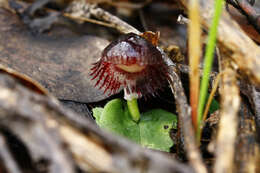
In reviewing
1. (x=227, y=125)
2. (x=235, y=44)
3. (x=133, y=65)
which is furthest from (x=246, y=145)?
(x=133, y=65)

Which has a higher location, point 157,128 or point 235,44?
point 235,44

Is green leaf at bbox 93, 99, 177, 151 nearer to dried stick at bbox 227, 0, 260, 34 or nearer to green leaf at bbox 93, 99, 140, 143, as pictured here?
green leaf at bbox 93, 99, 140, 143

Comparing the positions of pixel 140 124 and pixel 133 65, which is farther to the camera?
pixel 140 124

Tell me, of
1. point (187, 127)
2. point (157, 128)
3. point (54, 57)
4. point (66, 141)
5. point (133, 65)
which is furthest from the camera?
point (54, 57)

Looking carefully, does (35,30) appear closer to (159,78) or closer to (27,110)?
(159,78)

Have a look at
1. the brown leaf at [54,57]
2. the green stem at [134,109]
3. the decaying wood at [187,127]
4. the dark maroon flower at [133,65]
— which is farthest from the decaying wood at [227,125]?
the brown leaf at [54,57]

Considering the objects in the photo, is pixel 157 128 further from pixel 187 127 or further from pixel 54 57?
A: pixel 54 57
